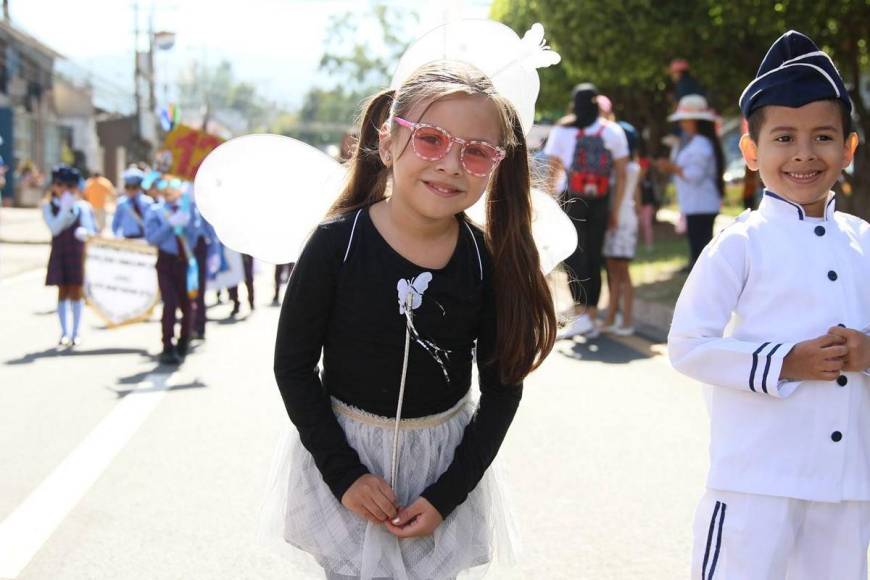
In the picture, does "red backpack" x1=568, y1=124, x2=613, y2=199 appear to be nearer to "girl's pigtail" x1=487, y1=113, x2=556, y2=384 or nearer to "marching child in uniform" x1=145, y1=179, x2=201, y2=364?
"marching child in uniform" x1=145, y1=179, x2=201, y2=364

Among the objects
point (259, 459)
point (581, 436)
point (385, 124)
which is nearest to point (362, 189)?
point (385, 124)

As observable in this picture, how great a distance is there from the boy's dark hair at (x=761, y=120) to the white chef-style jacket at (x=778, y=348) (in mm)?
215

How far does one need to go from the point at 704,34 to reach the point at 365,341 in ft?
47.0

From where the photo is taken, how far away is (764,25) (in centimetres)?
1492

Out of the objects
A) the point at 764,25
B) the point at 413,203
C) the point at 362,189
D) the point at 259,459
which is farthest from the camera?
the point at 764,25

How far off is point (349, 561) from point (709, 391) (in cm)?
108

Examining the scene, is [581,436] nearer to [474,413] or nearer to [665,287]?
[474,413]

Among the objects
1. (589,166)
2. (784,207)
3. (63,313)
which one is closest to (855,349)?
(784,207)

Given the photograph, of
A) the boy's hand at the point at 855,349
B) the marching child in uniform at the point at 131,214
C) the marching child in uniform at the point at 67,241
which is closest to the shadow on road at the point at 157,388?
the marching child in uniform at the point at 67,241

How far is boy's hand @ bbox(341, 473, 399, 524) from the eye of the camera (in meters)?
2.72

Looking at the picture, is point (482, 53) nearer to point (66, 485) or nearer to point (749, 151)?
point (749, 151)

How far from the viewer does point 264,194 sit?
297 centimetres

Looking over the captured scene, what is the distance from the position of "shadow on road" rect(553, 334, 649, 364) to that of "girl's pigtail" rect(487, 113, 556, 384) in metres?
6.48

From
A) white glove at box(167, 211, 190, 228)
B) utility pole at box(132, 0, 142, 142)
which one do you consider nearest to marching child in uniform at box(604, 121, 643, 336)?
white glove at box(167, 211, 190, 228)
